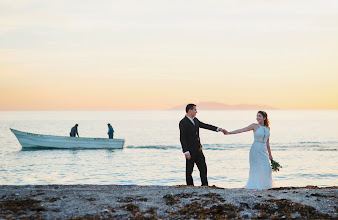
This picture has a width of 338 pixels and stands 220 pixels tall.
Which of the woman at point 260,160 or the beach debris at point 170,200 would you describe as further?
the woman at point 260,160

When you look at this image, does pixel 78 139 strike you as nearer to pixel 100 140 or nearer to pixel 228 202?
pixel 100 140

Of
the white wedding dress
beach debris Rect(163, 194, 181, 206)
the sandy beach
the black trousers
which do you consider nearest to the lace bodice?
the white wedding dress

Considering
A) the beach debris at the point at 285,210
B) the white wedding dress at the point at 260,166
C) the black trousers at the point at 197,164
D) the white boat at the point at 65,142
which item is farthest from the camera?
the white boat at the point at 65,142

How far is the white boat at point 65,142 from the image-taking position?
136ft

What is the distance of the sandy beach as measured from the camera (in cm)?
677

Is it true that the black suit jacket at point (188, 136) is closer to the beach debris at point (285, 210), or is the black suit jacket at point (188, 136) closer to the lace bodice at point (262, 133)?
the lace bodice at point (262, 133)

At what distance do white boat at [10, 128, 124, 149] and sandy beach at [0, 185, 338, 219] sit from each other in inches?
1318

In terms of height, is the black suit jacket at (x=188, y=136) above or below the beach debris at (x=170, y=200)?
above

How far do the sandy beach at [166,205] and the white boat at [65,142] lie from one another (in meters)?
33.5

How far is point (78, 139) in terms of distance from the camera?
4088 cm

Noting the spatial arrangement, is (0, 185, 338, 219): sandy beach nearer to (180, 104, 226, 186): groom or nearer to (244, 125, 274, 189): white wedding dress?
(180, 104, 226, 186): groom

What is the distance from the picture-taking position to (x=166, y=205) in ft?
23.9

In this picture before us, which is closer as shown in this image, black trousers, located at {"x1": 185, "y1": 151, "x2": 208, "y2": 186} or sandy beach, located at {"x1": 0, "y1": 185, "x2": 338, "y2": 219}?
sandy beach, located at {"x1": 0, "y1": 185, "x2": 338, "y2": 219}

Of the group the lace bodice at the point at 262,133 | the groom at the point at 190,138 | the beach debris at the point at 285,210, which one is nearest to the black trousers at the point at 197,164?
the groom at the point at 190,138
